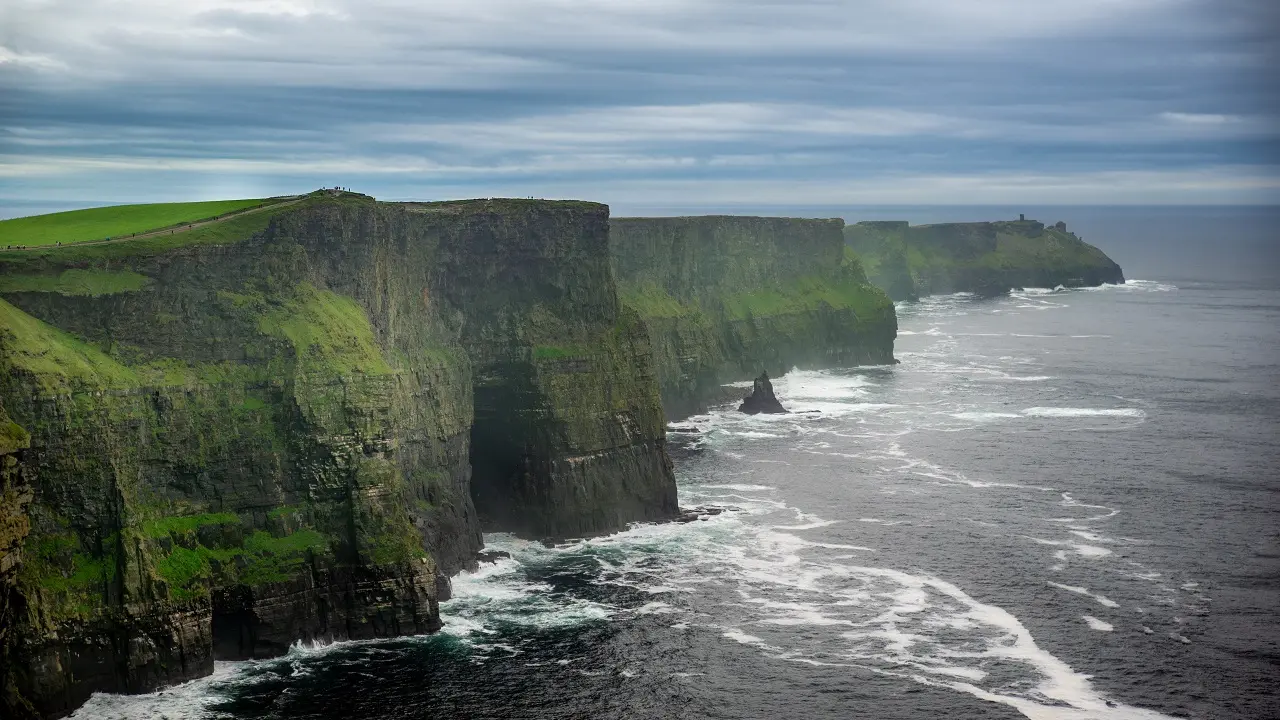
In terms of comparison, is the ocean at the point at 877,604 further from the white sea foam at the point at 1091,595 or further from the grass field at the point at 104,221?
the grass field at the point at 104,221

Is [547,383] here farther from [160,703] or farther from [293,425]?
[160,703]

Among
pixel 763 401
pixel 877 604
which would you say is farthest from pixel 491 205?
pixel 763 401

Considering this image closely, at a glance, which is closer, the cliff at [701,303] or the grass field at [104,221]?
the grass field at [104,221]

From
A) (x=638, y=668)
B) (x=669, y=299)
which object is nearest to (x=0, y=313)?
(x=638, y=668)

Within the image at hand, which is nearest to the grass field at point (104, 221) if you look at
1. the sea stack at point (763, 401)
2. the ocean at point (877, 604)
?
the ocean at point (877, 604)

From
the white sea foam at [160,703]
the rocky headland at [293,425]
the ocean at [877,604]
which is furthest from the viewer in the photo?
the rocky headland at [293,425]

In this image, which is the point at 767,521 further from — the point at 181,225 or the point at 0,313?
the point at 0,313
